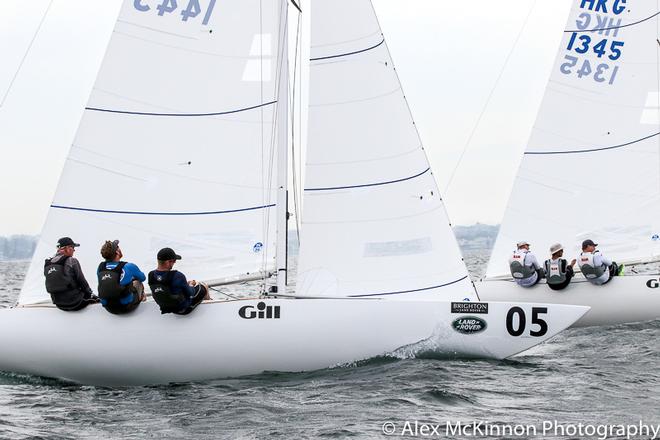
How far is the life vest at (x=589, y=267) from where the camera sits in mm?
14984

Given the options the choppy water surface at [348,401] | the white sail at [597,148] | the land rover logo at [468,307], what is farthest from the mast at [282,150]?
the white sail at [597,148]

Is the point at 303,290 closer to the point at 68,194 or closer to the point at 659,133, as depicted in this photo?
the point at 68,194

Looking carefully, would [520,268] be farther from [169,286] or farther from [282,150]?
[169,286]

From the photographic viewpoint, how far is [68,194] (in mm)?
11297

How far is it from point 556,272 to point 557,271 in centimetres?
2

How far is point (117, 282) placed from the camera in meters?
10.2

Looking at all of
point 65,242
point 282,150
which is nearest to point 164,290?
point 65,242

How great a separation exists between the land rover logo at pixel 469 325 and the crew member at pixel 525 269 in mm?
4774

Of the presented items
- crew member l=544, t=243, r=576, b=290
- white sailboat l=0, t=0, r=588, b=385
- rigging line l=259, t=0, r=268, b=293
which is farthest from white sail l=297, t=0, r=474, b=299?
crew member l=544, t=243, r=576, b=290

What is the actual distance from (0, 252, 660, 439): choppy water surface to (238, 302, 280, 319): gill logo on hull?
23.5 inches

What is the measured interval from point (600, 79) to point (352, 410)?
10315 mm

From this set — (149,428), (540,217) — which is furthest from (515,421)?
(540,217)

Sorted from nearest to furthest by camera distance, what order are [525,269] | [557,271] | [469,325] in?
[469,325], [557,271], [525,269]

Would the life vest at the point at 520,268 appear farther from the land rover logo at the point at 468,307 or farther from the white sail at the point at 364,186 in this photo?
the land rover logo at the point at 468,307
